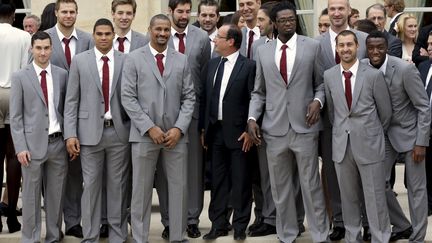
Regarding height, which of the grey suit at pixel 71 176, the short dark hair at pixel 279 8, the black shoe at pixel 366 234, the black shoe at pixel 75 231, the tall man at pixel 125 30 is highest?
the short dark hair at pixel 279 8

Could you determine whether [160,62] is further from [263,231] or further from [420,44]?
[420,44]

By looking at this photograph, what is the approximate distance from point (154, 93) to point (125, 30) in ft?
3.14

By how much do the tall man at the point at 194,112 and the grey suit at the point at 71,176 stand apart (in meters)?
0.76

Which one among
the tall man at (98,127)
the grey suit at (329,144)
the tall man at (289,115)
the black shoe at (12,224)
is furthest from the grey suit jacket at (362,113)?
the black shoe at (12,224)

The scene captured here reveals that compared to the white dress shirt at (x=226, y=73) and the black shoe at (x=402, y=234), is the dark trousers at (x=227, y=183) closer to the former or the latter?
the white dress shirt at (x=226, y=73)

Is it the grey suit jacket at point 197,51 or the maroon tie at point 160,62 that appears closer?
the maroon tie at point 160,62

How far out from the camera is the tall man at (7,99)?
1162 cm

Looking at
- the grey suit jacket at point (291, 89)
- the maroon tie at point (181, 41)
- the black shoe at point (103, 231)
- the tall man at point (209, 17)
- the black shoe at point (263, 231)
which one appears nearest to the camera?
the grey suit jacket at point (291, 89)

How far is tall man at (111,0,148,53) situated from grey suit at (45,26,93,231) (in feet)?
0.90

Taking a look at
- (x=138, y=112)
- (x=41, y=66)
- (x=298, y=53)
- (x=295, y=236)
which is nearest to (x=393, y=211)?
(x=295, y=236)

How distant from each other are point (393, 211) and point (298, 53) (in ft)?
5.29

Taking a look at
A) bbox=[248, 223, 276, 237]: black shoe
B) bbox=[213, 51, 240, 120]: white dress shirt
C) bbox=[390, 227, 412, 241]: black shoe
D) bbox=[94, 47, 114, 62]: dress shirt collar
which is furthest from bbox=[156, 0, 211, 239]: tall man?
bbox=[390, 227, 412, 241]: black shoe

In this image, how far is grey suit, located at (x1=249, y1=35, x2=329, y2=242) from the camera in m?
10.8

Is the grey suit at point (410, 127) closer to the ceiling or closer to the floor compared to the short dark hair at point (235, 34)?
closer to the floor
